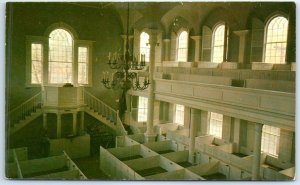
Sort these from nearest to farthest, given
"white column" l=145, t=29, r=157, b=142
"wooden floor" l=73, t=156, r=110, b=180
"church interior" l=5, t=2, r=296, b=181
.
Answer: "church interior" l=5, t=2, r=296, b=181 < "wooden floor" l=73, t=156, r=110, b=180 < "white column" l=145, t=29, r=157, b=142

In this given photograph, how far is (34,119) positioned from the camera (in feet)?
36.5

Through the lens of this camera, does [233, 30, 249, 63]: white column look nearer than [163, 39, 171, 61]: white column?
Yes

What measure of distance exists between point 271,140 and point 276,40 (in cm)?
376

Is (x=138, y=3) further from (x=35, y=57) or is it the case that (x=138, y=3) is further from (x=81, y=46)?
(x=81, y=46)

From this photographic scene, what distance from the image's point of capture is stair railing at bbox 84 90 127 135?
12.9 metres

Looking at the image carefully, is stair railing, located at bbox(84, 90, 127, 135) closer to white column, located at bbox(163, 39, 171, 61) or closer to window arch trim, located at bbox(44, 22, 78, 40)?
window arch trim, located at bbox(44, 22, 78, 40)

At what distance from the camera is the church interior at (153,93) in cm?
746

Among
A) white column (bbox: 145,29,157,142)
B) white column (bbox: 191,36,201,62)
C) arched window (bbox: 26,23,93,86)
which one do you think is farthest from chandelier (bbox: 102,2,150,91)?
white column (bbox: 191,36,201,62)

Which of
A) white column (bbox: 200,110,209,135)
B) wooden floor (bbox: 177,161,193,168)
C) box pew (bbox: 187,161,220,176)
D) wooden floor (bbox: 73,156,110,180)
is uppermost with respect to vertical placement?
white column (bbox: 200,110,209,135)

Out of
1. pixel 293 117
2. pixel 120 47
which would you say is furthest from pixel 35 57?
pixel 293 117

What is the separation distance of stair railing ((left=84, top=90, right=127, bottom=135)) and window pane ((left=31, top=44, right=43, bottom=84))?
7.58 feet

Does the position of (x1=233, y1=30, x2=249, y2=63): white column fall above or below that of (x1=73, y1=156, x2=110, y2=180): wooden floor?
above

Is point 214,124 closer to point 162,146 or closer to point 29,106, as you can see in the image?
point 162,146

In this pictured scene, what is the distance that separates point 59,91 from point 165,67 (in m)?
4.46
